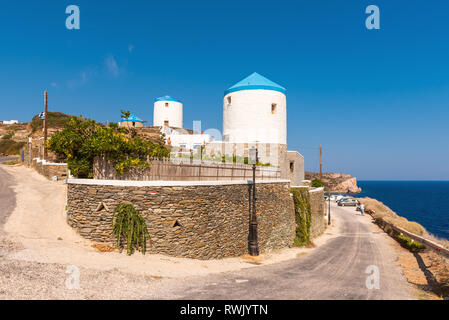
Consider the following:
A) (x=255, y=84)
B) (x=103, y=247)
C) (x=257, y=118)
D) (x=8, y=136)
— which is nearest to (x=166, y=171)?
(x=103, y=247)

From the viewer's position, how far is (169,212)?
10.9 metres

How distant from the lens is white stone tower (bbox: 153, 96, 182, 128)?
47.1m

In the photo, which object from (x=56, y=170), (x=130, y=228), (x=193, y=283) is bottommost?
(x=193, y=283)

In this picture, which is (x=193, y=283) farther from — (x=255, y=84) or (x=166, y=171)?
(x=255, y=84)

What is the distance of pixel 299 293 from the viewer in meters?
8.48

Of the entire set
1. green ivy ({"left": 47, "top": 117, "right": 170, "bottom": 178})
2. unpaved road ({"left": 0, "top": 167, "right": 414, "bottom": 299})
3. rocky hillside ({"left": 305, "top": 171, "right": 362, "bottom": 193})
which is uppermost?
green ivy ({"left": 47, "top": 117, "right": 170, "bottom": 178})

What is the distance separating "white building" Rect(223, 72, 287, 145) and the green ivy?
12210mm

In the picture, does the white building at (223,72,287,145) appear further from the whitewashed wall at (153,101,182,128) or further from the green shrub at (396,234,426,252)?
the whitewashed wall at (153,101,182,128)

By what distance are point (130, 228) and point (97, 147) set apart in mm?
4962

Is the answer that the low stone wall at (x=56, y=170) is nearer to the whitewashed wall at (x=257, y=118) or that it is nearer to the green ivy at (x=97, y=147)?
the green ivy at (x=97, y=147)

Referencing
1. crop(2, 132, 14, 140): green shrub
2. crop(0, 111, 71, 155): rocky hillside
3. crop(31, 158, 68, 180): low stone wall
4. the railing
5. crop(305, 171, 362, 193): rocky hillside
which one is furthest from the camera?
crop(305, 171, 362, 193): rocky hillside

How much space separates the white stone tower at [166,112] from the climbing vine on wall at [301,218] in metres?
31.0

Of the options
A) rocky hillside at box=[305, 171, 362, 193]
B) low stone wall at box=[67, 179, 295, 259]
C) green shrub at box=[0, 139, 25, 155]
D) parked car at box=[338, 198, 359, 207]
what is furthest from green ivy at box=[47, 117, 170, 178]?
rocky hillside at box=[305, 171, 362, 193]
